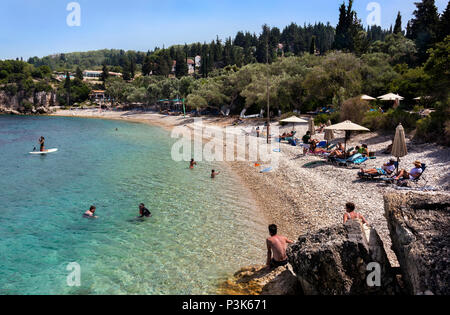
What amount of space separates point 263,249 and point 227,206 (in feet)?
15.5

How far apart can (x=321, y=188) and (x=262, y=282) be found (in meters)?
8.06

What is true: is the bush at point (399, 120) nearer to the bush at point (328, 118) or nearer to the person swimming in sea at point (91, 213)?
the bush at point (328, 118)

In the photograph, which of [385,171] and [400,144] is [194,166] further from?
[400,144]

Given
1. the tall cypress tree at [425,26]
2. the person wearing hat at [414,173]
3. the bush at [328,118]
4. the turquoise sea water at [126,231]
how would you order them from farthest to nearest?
the tall cypress tree at [425,26] → the bush at [328,118] → the person wearing hat at [414,173] → the turquoise sea water at [126,231]

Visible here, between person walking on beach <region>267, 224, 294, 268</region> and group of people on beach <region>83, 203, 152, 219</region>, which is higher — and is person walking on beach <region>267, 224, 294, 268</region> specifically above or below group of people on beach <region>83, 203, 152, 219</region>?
above

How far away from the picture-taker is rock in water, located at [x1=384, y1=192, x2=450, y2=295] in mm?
4668

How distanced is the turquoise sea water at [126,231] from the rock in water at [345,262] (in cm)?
316

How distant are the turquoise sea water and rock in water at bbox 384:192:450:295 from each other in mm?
4817

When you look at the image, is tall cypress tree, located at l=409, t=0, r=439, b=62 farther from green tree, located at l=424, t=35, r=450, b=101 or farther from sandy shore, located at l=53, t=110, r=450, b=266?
sandy shore, located at l=53, t=110, r=450, b=266

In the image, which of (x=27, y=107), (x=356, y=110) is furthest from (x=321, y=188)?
(x=27, y=107)

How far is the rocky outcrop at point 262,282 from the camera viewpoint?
22.9ft

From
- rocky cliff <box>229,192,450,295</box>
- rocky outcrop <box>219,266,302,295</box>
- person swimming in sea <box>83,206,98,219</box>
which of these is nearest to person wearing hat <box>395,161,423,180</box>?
rocky cliff <box>229,192,450,295</box>

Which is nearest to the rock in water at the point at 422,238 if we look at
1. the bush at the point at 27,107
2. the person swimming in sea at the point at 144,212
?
the person swimming in sea at the point at 144,212

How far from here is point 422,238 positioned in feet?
16.9
